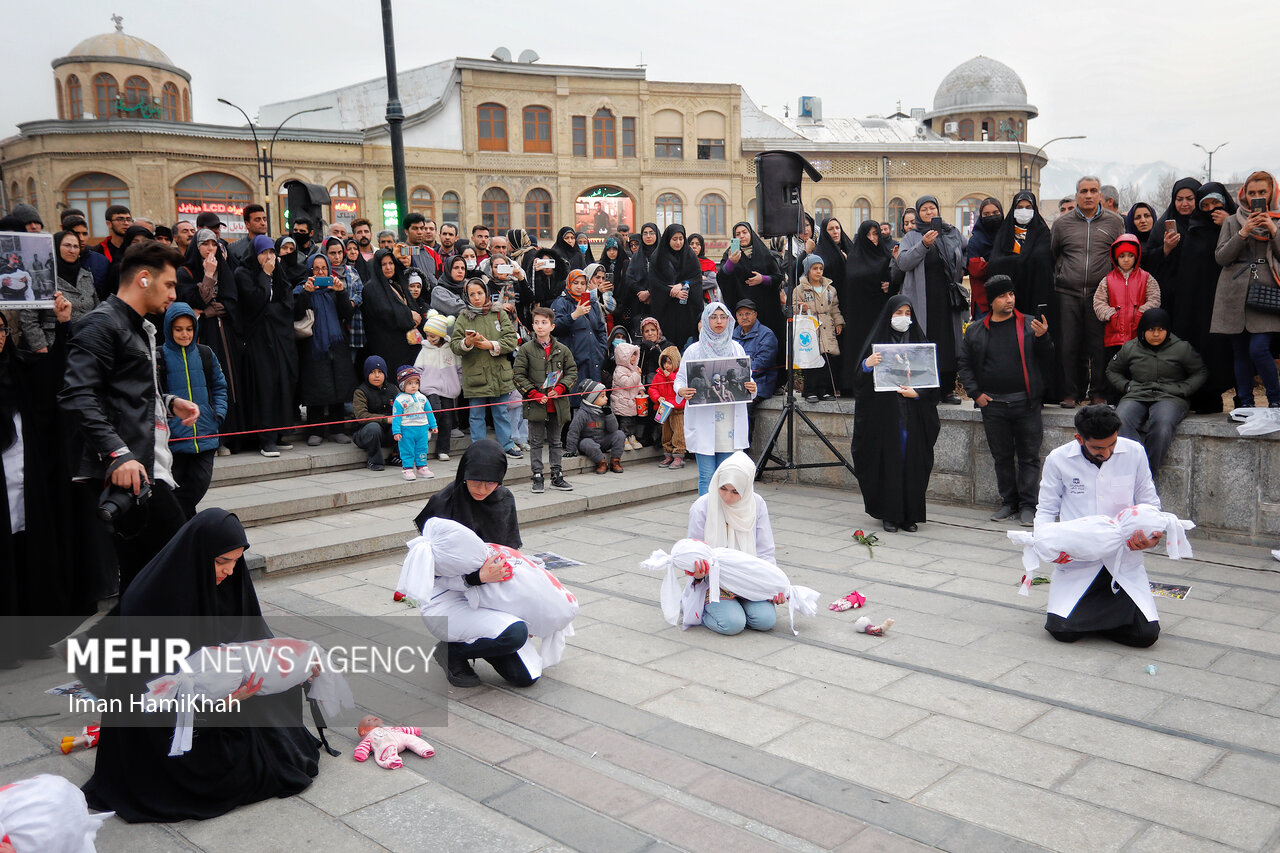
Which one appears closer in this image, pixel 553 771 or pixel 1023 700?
pixel 553 771

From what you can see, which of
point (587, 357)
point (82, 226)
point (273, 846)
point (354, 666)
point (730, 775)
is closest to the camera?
Answer: point (273, 846)

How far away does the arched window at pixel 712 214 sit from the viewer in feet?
160

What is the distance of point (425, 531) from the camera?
484 centimetres

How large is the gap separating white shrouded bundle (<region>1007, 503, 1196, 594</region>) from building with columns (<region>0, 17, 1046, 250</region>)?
38045mm

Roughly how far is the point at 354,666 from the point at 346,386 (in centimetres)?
513

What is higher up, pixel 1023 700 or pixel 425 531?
pixel 425 531

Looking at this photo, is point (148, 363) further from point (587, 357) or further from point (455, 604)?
point (587, 357)

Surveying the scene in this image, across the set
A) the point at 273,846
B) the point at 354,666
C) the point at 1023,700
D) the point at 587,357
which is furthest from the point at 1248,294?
the point at 273,846

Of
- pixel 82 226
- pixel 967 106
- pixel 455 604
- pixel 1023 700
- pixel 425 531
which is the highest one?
pixel 967 106

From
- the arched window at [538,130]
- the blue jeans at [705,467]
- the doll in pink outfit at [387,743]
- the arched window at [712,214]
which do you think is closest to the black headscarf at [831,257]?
the blue jeans at [705,467]

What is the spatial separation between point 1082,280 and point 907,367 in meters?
2.09

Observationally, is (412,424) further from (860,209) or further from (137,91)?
(137,91)

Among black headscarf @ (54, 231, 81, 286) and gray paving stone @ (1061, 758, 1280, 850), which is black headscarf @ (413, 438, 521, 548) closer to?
gray paving stone @ (1061, 758, 1280, 850)

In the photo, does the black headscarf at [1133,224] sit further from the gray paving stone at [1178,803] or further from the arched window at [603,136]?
the arched window at [603,136]
